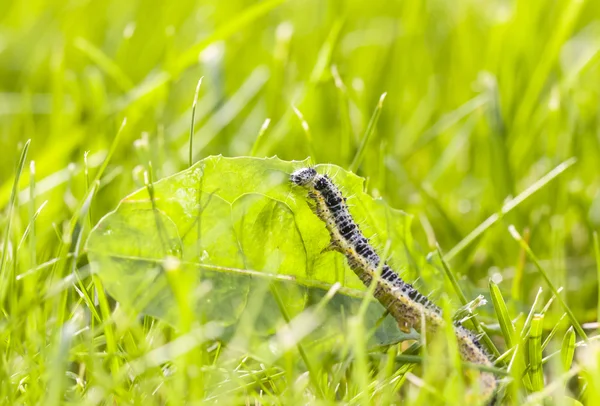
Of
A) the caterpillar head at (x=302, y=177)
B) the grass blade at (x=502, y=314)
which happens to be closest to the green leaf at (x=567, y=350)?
the grass blade at (x=502, y=314)

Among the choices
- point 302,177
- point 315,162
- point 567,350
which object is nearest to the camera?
point 567,350

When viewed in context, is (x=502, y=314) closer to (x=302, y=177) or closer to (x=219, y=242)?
(x=302, y=177)

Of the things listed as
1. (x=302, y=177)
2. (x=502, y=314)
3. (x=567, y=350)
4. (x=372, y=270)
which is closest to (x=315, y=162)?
(x=302, y=177)

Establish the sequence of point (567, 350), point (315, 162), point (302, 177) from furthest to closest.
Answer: point (315, 162), point (302, 177), point (567, 350)

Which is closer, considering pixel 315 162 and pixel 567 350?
pixel 567 350

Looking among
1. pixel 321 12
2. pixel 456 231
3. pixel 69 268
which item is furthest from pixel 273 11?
pixel 69 268

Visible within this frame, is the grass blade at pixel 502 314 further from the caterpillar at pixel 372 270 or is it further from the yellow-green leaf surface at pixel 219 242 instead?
the yellow-green leaf surface at pixel 219 242
